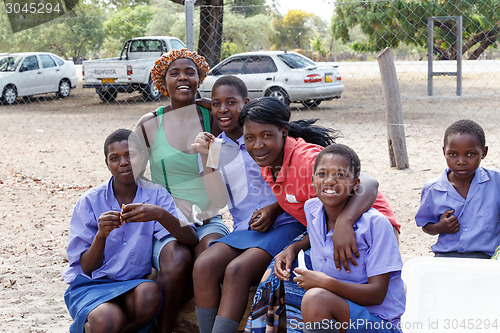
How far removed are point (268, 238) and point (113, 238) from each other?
0.71m

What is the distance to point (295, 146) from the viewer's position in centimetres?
255

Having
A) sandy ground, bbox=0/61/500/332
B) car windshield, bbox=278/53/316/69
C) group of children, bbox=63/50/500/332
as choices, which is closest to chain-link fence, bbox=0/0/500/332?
sandy ground, bbox=0/61/500/332

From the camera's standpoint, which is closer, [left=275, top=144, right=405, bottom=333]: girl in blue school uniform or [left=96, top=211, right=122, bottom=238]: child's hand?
[left=275, top=144, right=405, bottom=333]: girl in blue school uniform

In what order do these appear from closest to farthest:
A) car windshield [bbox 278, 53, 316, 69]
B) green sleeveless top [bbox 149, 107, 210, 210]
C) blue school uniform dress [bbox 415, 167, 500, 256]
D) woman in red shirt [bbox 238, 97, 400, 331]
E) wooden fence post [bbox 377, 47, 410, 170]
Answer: woman in red shirt [bbox 238, 97, 400, 331] < blue school uniform dress [bbox 415, 167, 500, 256] < green sleeveless top [bbox 149, 107, 210, 210] < wooden fence post [bbox 377, 47, 410, 170] < car windshield [bbox 278, 53, 316, 69]

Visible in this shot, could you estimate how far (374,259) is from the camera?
2.04 meters

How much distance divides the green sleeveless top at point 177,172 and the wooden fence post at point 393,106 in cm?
333

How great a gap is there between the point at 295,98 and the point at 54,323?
8230 mm

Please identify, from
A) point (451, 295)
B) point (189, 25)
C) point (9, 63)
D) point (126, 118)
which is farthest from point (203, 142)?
point (9, 63)

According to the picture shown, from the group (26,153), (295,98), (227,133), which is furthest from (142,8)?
(227,133)

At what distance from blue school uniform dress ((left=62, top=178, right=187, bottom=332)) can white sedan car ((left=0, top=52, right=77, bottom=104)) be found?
11.7 metres

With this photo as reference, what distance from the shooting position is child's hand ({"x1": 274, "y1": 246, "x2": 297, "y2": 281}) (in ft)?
7.24

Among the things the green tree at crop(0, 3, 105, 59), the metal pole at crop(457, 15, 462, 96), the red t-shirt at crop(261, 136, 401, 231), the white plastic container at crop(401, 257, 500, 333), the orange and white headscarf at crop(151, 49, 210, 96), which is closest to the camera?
the white plastic container at crop(401, 257, 500, 333)

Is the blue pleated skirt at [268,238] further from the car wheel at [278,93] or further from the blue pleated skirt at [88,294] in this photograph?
the car wheel at [278,93]

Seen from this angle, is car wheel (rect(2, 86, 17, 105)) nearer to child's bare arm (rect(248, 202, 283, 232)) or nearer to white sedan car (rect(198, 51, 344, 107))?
white sedan car (rect(198, 51, 344, 107))
